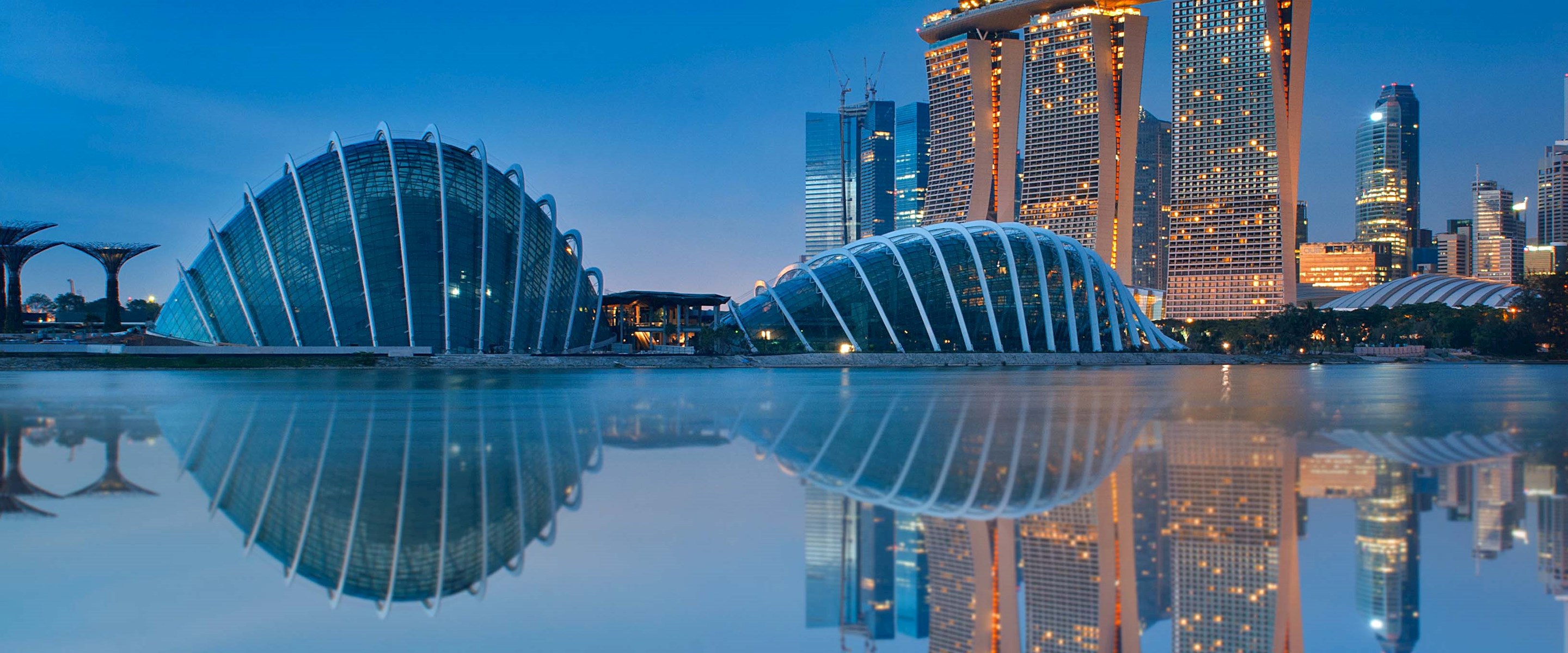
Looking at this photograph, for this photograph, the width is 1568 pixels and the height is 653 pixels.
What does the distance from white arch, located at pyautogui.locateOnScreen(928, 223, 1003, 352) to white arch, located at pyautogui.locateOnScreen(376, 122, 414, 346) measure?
1643 inches

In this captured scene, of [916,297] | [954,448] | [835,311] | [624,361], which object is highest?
[916,297]

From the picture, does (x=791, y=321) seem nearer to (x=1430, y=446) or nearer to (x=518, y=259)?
(x=518, y=259)

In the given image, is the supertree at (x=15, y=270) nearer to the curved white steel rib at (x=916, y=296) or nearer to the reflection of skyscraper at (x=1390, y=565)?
the curved white steel rib at (x=916, y=296)

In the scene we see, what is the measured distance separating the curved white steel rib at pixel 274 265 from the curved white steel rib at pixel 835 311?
3912 centimetres

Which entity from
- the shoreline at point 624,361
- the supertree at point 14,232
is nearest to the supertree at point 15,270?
the supertree at point 14,232

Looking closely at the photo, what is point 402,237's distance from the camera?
73.2 m

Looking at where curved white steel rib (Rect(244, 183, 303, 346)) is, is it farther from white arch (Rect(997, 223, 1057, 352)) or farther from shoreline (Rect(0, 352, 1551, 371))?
white arch (Rect(997, 223, 1057, 352))

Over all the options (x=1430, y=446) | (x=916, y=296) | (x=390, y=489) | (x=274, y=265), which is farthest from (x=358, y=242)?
(x=1430, y=446)

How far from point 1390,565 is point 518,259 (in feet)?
241

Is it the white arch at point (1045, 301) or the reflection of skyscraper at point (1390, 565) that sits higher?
the white arch at point (1045, 301)

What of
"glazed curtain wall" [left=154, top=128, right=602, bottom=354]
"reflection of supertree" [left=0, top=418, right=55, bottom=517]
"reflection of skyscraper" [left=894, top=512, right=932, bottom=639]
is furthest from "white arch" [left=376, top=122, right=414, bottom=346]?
"reflection of skyscraper" [left=894, top=512, right=932, bottom=639]

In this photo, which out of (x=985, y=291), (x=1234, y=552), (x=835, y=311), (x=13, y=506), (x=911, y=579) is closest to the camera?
(x=911, y=579)

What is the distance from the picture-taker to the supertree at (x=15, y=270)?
9675 cm

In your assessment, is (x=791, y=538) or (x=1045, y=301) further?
(x=1045, y=301)
